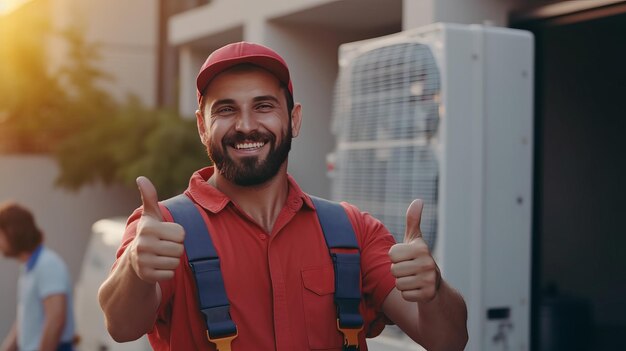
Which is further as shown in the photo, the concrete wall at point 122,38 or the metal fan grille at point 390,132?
the concrete wall at point 122,38

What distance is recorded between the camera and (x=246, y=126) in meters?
2.34

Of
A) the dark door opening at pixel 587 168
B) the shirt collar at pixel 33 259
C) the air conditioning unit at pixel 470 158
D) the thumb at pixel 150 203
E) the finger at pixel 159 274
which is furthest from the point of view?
the dark door opening at pixel 587 168

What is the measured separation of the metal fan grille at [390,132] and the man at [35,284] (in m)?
1.65

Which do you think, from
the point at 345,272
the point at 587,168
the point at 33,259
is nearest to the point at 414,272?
the point at 345,272

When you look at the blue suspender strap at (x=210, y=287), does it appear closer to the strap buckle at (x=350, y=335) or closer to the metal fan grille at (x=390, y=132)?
the strap buckle at (x=350, y=335)

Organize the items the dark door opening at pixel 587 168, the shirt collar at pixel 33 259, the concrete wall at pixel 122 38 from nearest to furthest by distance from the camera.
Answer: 1. the shirt collar at pixel 33 259
2. the dark door opening at pixel 587 168
3. the concrete wall at pixel 122 38

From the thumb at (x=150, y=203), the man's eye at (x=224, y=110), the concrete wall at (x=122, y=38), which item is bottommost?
the thumb at (x=150, y=203)

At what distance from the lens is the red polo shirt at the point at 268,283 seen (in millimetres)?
2252

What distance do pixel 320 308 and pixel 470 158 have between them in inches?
95.2

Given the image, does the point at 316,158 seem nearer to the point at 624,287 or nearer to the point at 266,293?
the point at 624,287

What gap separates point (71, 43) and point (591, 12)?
10843mm

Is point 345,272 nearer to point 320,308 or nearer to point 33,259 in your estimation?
point 320,308

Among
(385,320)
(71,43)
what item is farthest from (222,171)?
(71,43)

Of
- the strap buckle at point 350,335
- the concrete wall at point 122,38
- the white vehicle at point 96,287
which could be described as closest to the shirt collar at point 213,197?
the strap buckle at point 350,335
